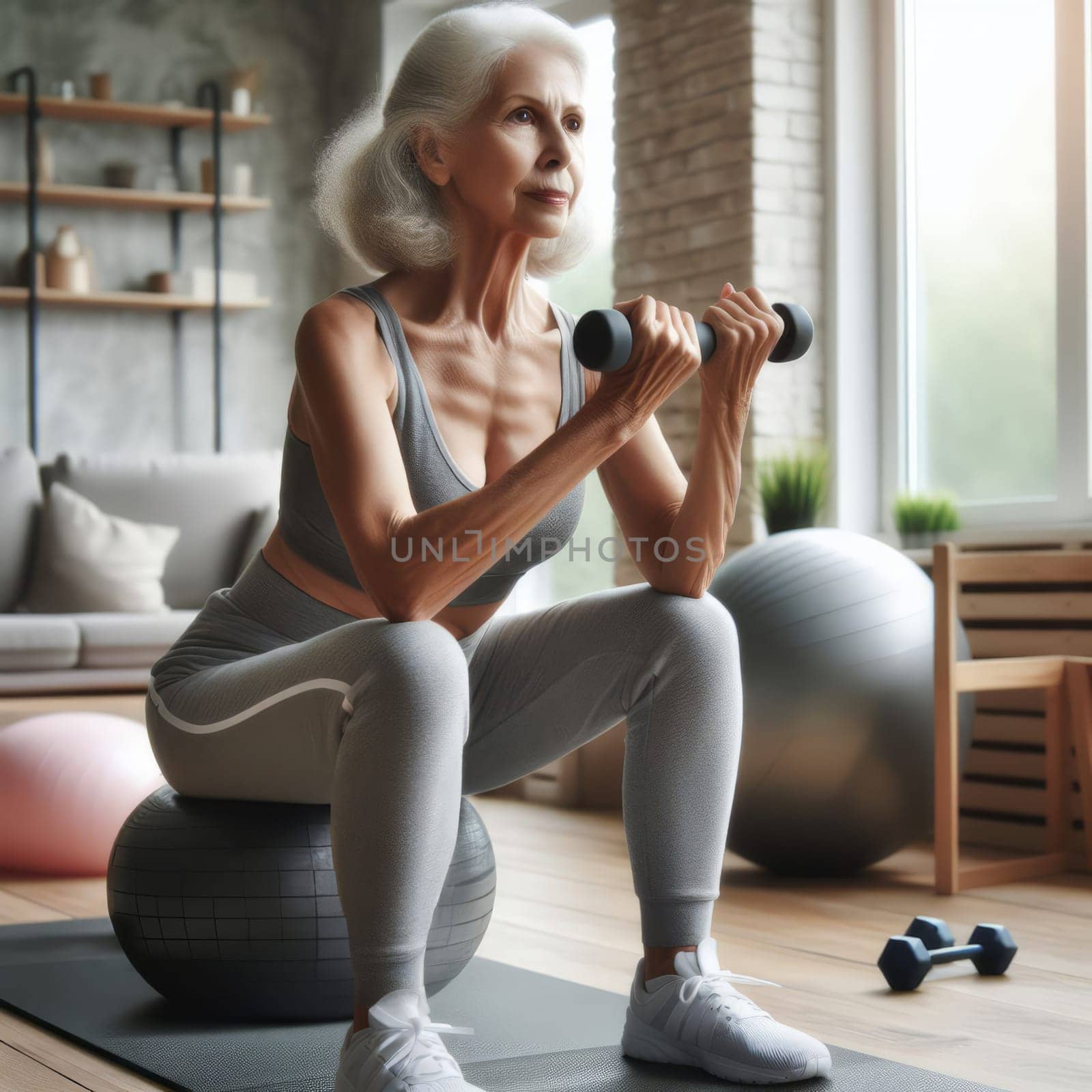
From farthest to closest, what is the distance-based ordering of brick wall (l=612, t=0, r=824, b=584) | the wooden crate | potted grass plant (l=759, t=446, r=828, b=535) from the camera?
brick wall (l=612, t=0, r=824, b=584), potted grass plant (l=759, t=446, r=828, b=535), the wooden crate

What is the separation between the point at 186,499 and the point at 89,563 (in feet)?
1.34

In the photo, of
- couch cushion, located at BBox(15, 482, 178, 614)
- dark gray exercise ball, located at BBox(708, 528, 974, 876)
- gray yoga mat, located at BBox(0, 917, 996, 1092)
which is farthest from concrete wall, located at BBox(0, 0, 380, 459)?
gray yoga mat, located at BBox(0, 917, 996, 1092)

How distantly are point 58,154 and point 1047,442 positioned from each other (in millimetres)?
3671

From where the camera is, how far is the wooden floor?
5.52 feet

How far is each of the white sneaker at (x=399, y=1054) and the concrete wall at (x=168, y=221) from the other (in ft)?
14.4

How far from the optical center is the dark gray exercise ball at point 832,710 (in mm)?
2670

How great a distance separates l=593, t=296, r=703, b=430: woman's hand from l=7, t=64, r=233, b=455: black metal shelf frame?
14.0ft

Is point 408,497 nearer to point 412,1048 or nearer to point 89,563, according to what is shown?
point 412,1048

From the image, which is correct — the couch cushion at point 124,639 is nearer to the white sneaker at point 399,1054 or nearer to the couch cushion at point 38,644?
the couch cushion at point 38,644

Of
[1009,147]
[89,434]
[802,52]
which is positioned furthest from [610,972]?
[89,434]

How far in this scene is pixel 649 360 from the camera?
1.43 metres

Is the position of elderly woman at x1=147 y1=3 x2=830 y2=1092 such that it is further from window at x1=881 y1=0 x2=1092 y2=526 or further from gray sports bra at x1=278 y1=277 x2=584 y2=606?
window at x1=881 y1=0 x2=1092 y2=526

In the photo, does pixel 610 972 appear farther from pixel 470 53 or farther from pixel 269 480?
pixel 269 480

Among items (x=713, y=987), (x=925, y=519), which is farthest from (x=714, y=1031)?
(x=925, y=519)
